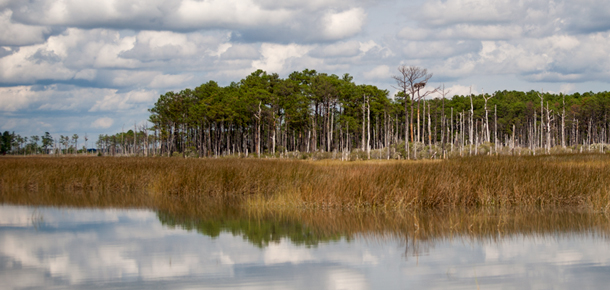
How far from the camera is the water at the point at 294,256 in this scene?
6836 millimetres

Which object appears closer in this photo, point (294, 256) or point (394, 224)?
point (294, 256)

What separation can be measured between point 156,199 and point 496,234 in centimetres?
1118

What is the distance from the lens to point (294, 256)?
8.31 meters

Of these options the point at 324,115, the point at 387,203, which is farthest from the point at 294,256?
the point at 324,115

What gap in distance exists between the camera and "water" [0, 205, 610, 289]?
269 inches

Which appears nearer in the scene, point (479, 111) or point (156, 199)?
point (156, 199)

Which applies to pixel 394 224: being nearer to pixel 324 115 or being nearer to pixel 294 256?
pixel 294 256

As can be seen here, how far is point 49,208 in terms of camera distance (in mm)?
14953

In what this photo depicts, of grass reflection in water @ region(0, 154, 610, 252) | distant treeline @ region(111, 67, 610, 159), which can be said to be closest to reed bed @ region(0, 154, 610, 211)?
grass reflection in water @ region(0, 154, 610, 252)

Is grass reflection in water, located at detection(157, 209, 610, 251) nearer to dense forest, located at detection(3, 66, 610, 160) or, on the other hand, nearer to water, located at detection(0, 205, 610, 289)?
water, located at detection(0, 205, 610, 289)

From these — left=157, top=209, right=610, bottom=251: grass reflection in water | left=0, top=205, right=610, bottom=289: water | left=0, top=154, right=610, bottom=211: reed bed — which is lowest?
left=0, top=205, right=610, bottom=289: water

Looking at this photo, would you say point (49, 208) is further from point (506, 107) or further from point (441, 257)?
point (506, 107)

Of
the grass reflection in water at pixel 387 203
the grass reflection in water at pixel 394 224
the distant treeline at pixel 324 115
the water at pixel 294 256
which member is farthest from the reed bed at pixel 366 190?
the distant treeline at pixel 324 115

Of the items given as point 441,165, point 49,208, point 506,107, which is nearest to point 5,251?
point 49,208
